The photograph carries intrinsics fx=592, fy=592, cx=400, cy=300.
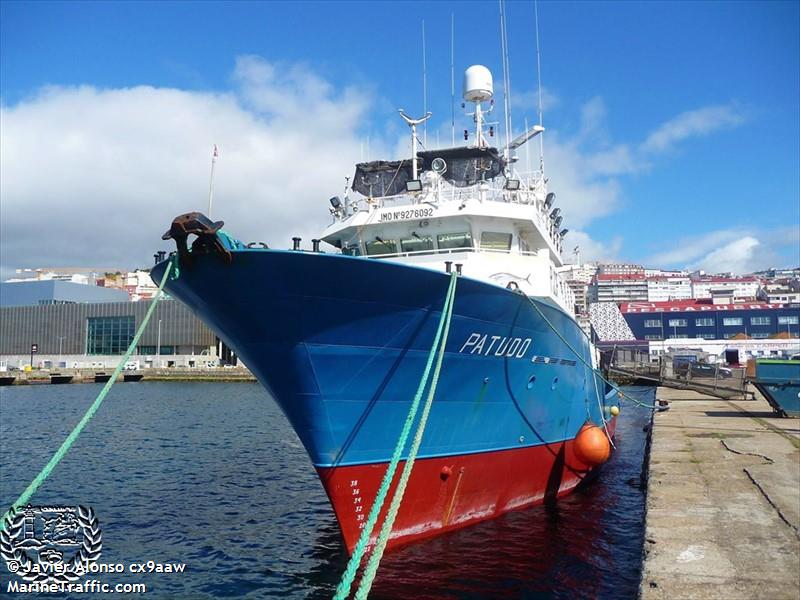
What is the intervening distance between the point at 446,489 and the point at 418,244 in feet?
16.5

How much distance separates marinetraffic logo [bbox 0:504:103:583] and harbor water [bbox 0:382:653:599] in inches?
10.5

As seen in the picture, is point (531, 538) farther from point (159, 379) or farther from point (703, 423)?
point (159, 379)

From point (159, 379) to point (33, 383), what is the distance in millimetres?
11104

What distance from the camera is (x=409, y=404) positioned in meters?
9.16

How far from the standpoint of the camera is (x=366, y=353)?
867 centimetres

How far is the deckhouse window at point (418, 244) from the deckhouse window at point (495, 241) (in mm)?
1116

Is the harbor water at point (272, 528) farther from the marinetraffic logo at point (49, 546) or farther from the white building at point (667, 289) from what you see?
the white building at point (667, 289)

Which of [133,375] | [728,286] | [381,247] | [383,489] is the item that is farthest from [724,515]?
[728,286]

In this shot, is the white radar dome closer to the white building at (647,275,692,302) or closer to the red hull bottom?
the red hull bottom

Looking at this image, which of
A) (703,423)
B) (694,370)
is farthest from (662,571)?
(694,370)

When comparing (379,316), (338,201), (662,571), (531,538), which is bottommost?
(531,538)

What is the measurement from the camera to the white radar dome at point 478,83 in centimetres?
1605

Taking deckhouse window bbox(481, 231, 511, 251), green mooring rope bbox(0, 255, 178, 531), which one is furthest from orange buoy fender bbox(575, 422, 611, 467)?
green mooring rope bbox(0, 255, 178, 531)

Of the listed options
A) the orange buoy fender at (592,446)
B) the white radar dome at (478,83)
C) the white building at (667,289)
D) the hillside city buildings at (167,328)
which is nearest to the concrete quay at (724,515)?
the orange buoy fender at (592,446)
